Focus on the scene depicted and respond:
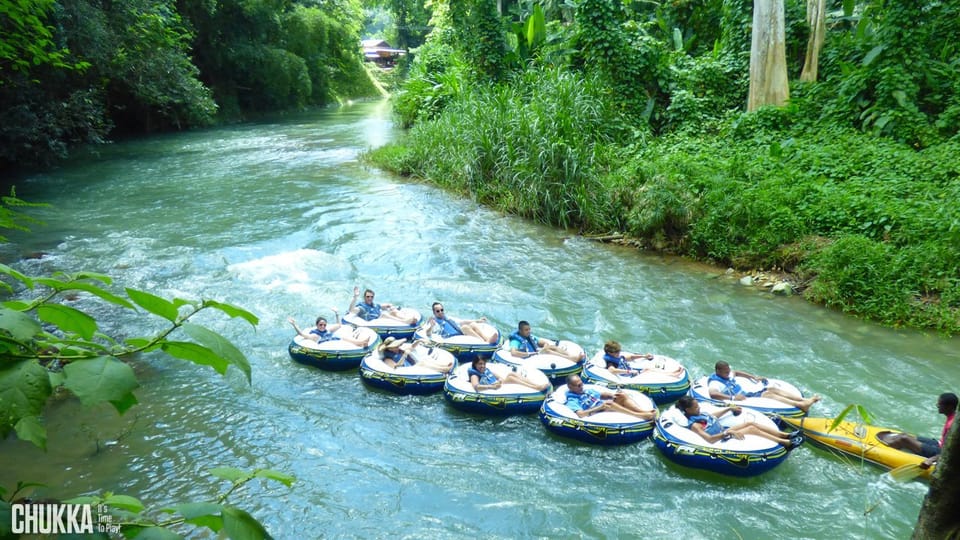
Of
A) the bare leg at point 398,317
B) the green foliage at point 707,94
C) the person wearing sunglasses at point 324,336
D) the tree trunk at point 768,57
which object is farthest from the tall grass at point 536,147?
the person wearing sunglasses at point 324,336

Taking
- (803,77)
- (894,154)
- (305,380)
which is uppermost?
(803,77)

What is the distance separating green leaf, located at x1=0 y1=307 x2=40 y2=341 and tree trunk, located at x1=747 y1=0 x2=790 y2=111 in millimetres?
16050

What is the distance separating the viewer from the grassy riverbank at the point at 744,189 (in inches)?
422

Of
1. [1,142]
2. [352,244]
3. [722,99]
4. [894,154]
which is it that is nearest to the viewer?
[894,154]

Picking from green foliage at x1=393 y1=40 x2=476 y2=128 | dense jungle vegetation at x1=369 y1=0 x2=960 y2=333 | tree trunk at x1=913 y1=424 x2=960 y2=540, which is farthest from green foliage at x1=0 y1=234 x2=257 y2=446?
green foliage at x1=393 y1=40 x2=476 y2=128

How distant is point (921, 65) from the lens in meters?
13.7

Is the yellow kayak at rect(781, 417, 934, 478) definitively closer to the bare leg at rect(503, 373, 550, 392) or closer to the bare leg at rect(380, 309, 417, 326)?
the bare leg at rect(503, 373, 550, 392)

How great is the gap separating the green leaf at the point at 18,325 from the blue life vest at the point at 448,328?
341 inches

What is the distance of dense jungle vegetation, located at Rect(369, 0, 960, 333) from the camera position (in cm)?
1112

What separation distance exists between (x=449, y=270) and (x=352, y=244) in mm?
2719

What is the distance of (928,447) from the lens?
7.23m

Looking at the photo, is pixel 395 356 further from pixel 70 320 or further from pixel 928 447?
pixel 70 320

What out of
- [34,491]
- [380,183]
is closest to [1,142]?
[380,183]

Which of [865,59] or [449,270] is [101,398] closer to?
[449,270]
